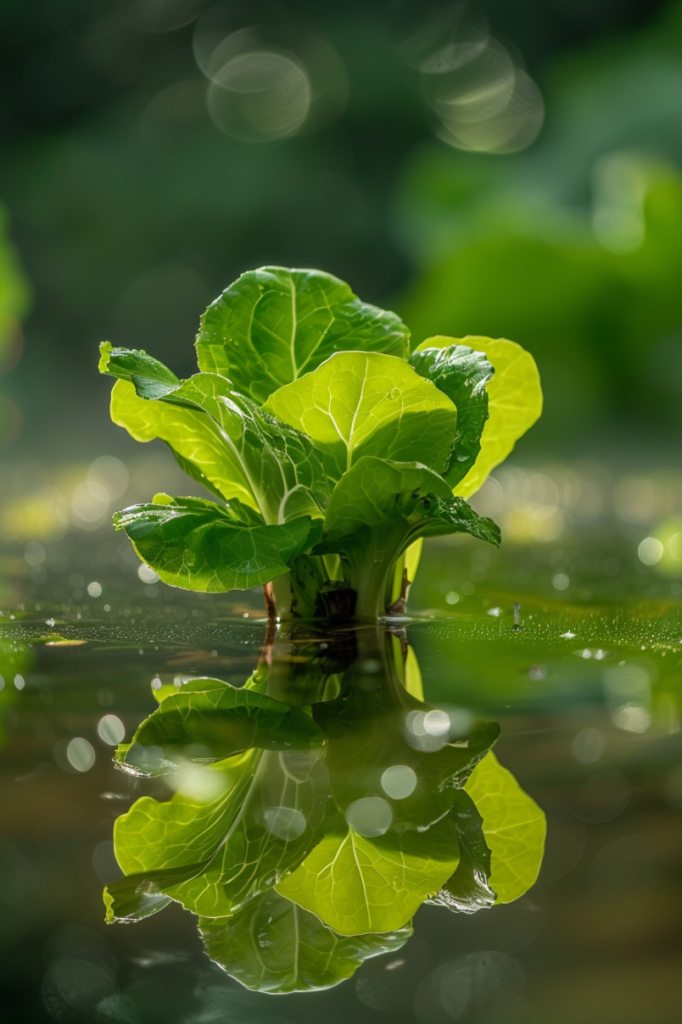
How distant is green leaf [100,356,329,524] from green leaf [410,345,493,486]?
0.09 meters

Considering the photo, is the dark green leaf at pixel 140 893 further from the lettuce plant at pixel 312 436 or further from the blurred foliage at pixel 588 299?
the blurred foliage at pixel 588 299

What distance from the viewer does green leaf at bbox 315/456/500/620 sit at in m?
0.58

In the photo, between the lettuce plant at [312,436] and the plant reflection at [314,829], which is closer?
the plant reflection at [314,829]

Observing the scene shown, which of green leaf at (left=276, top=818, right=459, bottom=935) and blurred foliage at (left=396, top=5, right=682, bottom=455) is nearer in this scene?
green leaf at (left=276, top=818, right=459, bottom=935)

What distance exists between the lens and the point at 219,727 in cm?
45

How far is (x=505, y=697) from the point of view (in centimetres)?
51

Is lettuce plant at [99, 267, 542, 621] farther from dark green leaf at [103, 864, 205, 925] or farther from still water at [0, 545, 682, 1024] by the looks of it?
dark green leaf at [103, 864, 205, 925]

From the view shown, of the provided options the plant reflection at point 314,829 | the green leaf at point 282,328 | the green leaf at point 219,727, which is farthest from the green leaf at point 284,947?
the green leaf at point 282,328

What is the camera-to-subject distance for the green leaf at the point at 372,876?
0.92 ft

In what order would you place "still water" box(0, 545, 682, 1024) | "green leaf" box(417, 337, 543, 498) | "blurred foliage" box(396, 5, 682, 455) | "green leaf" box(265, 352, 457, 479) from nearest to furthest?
Result: "still water" box(0, 545, 682, 1024)
"green leaf" box(265, 352, 457, 479)
"green leaf" box(417, 337, 543, 498)
"blurred foliage" box(396, 5, 682, 455)

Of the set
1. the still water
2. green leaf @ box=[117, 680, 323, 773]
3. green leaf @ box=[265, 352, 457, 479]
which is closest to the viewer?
the still water

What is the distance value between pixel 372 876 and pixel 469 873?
3 cm

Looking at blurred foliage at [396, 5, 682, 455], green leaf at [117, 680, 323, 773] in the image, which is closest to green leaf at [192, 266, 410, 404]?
green leaf at [117, 680, 323, 773]

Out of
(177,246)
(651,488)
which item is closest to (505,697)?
(651,488)
